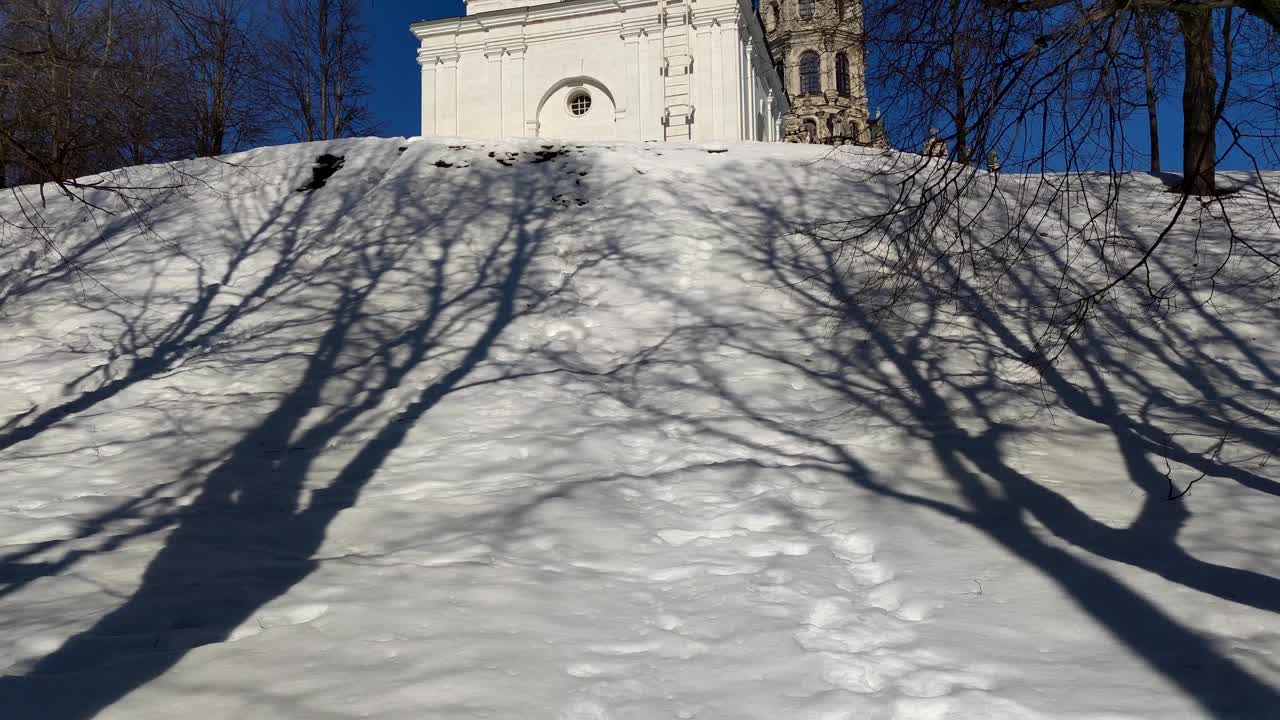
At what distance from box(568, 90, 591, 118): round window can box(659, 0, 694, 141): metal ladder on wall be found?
97.6 inches

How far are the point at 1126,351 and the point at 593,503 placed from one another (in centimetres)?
564

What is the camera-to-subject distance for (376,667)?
9.83 feet

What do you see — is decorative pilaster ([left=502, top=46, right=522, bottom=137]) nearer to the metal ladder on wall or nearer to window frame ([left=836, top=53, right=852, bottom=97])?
the metal ladder on wall

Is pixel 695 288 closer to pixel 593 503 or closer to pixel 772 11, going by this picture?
pixel 593 503

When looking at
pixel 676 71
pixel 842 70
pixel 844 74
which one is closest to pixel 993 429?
pixel 844 74

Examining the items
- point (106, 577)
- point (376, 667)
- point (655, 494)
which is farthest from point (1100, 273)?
point (106, 577)

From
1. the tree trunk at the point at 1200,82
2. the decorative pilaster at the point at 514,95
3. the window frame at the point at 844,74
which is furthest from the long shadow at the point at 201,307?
the decorative pilaster at the point at 514,95

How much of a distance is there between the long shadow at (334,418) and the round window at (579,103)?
1159 cm

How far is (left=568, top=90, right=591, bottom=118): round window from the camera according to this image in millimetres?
24406

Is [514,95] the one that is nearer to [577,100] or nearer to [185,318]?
[577,100]

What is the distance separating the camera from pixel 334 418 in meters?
6.61

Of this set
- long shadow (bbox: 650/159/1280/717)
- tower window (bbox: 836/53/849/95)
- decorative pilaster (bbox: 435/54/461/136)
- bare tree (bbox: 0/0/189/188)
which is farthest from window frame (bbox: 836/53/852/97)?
decorative pilaster (bbox: 435/54/461/136)

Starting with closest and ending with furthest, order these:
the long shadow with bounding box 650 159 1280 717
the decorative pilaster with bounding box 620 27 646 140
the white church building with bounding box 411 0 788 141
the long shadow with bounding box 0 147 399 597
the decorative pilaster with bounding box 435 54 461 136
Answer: the long shadow with bounding box 650 159 1280 717, the long shadow with bounding box 0 147 399 597, the white church building with bounding box 411 0 788 141, the decorative pilaster with bounding box 620 27 646 140, the decorative pilaster with bounding box 435 54 461 136

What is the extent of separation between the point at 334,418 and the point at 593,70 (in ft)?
64.5
